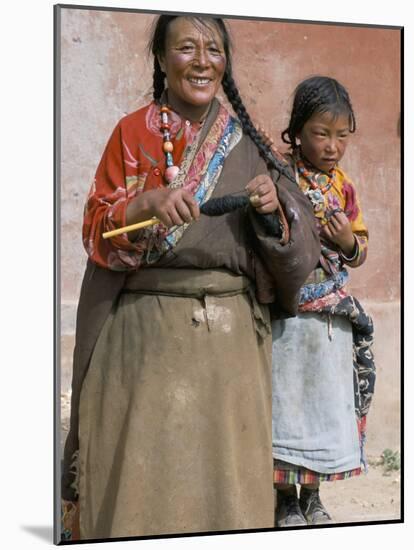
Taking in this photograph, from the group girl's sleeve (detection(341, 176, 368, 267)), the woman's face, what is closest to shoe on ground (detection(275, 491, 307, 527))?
girl's sleeve (detection(341, 176, 368, 267))

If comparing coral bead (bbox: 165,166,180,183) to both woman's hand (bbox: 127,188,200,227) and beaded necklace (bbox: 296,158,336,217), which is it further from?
beaded necklace (bbox: 296,158,336,217)

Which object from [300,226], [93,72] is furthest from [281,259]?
[93,72]

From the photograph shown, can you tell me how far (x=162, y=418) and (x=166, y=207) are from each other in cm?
81

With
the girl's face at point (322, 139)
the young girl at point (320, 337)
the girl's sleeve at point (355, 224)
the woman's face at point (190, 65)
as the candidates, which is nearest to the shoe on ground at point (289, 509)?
Answer: the young girl at point (320, 337)

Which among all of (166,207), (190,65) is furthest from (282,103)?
(166,207)

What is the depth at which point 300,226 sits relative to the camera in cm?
579

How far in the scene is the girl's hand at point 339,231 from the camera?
6.05 m

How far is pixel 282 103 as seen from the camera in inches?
238

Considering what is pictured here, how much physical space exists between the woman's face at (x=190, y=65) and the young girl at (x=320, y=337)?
428 millimetres

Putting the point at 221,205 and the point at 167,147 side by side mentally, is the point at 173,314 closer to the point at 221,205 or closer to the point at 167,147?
the point at 221,205

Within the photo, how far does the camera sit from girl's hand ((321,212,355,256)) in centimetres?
605

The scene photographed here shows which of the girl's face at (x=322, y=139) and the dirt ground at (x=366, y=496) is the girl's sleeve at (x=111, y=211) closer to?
the girl's face at (x=322, y=139)

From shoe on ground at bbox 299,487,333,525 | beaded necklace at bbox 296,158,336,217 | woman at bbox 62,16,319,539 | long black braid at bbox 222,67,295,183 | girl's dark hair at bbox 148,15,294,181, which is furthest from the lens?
shoe on ground at bbox 299,487,333,525

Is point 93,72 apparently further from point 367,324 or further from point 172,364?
point 367,324
